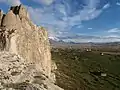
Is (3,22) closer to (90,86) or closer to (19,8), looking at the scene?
(19,8)

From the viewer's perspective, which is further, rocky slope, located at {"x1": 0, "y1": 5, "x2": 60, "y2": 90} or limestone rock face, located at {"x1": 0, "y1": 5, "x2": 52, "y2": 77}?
limestone rock face, located at {"x1": 0, "y1": 5, "x2": 52, "y2": 77}

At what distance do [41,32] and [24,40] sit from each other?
1220 cm

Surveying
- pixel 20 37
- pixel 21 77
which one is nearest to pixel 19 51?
pixel 20 37

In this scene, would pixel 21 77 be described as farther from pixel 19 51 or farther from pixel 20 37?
pixel 20 37

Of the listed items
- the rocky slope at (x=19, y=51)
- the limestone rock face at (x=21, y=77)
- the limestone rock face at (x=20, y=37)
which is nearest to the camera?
the limestone rock face at (x=21, y=77)

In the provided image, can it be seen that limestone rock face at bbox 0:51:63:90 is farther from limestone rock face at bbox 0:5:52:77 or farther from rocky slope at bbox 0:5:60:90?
limestone rock face at bbox 0:5:52:77

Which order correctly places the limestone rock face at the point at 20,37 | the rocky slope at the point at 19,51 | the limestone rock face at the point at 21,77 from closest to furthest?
1. the limestone rock face at the point at 21,77
2. the rocky slope at the point at 19,51
3. the limestone rock face at the point at 20,37

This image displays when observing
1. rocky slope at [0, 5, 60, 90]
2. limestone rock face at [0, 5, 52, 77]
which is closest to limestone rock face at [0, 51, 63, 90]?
rocky slope at [0, 5, 60, 90]

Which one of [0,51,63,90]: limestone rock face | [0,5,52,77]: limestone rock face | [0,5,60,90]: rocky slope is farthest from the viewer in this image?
[0,5,52,77]: limestone rock face

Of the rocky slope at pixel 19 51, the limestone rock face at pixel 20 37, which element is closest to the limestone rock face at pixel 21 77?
the rocky slope at pixel 19 51

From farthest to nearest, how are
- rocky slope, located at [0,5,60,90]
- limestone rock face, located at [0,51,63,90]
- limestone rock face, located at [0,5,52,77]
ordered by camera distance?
limestone rock face, located at [0,5,52,77] → rocky slope, located at [0,5,60,90] → limestone rock face, located at [0,51,63,90]

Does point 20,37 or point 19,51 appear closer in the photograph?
point 19,51

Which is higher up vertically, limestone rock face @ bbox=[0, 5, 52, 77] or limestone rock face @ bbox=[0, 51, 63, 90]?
limestone rock face @ bbox=[0, 5, 52, 77]

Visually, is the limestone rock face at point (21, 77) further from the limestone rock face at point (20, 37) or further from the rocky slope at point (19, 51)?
the limestone rock face at point (20, 37)
